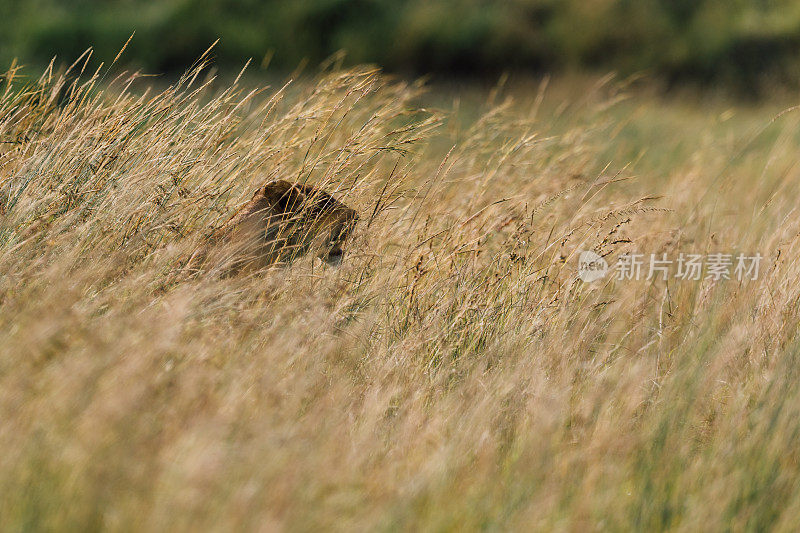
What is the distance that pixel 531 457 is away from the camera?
89.9 inches

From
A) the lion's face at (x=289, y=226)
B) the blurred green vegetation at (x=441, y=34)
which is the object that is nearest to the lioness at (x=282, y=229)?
the lion's face at (x=289, y=226)

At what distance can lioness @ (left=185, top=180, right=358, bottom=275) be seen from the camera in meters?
3.08

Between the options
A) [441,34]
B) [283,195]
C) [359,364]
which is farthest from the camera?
[441,34]

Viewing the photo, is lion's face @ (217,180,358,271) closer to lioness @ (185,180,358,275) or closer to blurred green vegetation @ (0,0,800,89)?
lioness @ (185,180,358,275)

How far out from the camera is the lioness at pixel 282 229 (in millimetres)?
3080

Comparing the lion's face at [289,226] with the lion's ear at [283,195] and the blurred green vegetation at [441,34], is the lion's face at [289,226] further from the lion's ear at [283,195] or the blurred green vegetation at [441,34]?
the blurred green vegetation at [441,34]

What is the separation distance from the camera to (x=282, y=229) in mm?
3199

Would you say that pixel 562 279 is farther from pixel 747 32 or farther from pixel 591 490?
pixel 747 32

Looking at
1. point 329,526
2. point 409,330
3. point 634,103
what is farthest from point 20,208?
point 634,103

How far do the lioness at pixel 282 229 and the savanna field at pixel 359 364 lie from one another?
7 cm

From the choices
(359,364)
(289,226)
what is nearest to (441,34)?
(289,226)

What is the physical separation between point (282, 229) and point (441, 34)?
948 centimetres

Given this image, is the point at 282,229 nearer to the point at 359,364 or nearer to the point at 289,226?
the point at 289,226

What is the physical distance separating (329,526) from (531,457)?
0.62 meters
